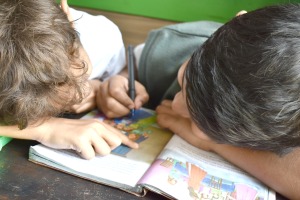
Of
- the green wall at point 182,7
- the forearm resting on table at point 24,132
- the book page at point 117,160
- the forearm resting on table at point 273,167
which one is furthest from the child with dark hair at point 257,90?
the green wall at point 182,7

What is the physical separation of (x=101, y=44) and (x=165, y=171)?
17.6 inches

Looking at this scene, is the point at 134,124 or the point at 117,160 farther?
the point at 134,124

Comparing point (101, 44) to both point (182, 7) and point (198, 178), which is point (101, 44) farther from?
point (198, 178)

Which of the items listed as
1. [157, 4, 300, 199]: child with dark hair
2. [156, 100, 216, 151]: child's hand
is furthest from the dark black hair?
[156, 100, 216, 151]: child's hand

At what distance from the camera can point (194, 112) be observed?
0.64 meters

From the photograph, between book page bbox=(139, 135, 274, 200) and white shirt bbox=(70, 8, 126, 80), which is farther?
white shirt bbox=(70, 8, 126, 80)

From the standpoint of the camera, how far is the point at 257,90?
542 mm

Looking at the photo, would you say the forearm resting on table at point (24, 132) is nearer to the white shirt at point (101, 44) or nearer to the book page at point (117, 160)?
A: the book page at point (117, 160)

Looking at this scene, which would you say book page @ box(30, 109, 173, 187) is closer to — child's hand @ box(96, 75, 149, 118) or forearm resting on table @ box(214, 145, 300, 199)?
child's hand @ box(96, 75, 149, 118)

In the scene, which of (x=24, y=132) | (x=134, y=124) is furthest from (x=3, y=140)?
(x=134, y=124)

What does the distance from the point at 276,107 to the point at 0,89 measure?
0.44 metres

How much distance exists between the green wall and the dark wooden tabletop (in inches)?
24.9

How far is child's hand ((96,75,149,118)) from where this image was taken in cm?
82

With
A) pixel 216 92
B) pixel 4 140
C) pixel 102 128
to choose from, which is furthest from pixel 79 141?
pixel 216 92
